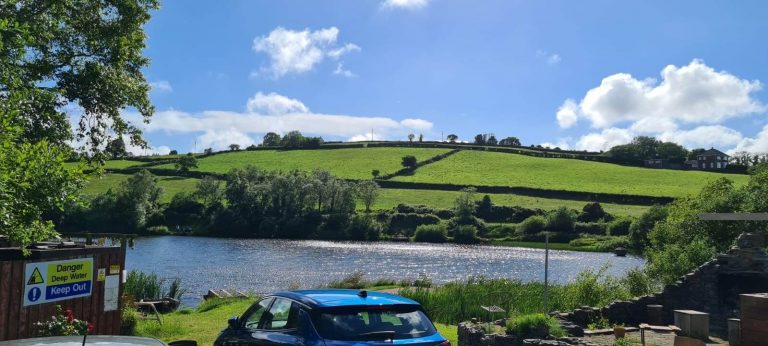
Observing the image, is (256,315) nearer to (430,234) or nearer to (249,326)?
(249,326)

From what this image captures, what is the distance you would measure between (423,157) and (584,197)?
3835cm

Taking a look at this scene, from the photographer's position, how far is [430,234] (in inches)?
3408

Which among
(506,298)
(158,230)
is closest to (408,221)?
(158,230)

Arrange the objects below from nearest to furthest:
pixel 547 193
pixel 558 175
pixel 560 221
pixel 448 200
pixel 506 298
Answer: pixel 506 298
pixel 560 221
pixel 448 200
pixel 547 193
pixel 558 175

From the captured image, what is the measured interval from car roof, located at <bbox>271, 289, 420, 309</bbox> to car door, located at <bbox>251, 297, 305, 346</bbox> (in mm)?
130

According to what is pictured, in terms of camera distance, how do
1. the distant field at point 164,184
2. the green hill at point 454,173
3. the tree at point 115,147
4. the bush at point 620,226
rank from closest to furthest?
the tree at point 115,147 → the bush at point 620,226 → the distant field at point 164,184 → the green hill at point 454,173

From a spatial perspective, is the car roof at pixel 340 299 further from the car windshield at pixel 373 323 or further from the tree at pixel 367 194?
the tree at pixel 367 194

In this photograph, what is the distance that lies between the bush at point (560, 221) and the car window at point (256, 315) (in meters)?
78.6

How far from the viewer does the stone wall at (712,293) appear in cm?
1642

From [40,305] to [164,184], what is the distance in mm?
100733

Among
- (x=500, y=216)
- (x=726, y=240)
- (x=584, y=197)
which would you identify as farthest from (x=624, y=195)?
(x=726, y=240)

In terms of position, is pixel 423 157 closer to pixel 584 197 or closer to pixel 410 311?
pixel 584 197

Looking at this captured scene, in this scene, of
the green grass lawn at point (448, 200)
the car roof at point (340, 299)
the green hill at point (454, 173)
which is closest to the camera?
the car roof at point (340, 299)

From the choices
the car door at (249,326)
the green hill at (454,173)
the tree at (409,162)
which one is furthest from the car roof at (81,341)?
the tree at (409,162)
